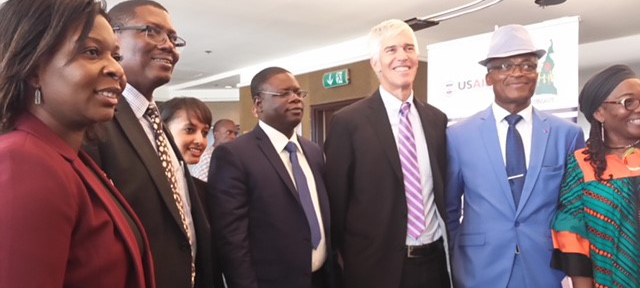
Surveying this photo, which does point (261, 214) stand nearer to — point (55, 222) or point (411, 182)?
point (411, 182)

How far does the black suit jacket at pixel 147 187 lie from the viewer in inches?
52.2

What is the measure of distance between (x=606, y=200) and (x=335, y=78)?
5.86 meters

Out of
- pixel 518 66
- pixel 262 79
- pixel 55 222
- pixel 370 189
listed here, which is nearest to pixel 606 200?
pixel 518 66

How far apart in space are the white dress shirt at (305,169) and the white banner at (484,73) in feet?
7.33

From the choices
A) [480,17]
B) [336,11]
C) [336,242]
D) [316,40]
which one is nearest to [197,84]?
[316,40]

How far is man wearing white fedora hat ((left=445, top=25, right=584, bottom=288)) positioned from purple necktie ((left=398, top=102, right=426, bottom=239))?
0.55 feet

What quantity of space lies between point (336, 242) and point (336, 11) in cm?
378

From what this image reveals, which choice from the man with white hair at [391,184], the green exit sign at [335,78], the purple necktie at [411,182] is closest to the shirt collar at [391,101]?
the man with white hair at [391,184]

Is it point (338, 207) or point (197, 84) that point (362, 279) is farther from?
point (197, 84)

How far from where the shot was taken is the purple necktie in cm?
207

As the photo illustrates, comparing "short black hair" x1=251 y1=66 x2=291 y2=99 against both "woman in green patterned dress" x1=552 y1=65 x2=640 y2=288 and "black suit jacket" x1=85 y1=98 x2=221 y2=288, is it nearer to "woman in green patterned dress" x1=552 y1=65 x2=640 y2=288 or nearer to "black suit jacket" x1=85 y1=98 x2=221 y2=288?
"black suit jacket" x1=85 y1=98 x2=221 y2=288

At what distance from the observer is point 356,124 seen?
2.13m

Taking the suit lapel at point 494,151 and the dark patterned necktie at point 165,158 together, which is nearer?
the dark patterned necktie at point 165,158

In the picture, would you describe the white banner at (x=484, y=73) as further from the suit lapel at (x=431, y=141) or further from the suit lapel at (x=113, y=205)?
the suit lapel at (x=113, y=205)
